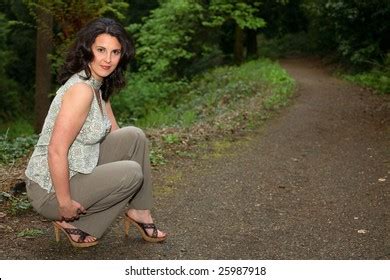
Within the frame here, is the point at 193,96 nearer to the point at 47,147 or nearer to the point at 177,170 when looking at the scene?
the point at 177,170

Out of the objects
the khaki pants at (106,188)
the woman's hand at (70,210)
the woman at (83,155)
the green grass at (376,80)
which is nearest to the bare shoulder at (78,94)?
the woman at (83,155)

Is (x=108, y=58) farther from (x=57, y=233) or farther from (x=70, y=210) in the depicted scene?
(x=57, y=233)

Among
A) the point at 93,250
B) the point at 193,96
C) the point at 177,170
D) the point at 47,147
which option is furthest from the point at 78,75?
the point at 193,96

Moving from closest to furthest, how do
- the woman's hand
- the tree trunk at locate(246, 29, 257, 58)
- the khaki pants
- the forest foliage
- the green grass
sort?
the woman's hand < the khaki pants < the green grass < the forest foliage < the tree trunk at locate(246, 29, 257, 58)

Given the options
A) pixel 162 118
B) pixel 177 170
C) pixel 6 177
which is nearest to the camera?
pixel 6 177

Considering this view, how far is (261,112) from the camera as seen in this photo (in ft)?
33.1

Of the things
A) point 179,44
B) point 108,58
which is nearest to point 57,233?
point 108,58

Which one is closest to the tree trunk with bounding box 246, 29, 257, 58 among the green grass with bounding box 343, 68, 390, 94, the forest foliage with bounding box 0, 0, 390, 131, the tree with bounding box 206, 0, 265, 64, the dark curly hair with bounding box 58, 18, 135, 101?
the forest foliage with bounding box 0, 0, 390, 131

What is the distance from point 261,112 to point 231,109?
30.8 inches

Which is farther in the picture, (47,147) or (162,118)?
(162,118)

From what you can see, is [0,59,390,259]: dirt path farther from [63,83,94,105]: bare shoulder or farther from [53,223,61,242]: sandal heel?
[63,83,94,105]: bare shoulder

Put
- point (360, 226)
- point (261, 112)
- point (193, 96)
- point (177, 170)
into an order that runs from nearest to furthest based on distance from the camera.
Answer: point (360, 226) < point (177, 170) < point (261, 112) < point (193, 96)

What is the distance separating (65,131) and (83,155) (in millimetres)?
311

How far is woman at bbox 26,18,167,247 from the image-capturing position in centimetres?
313
